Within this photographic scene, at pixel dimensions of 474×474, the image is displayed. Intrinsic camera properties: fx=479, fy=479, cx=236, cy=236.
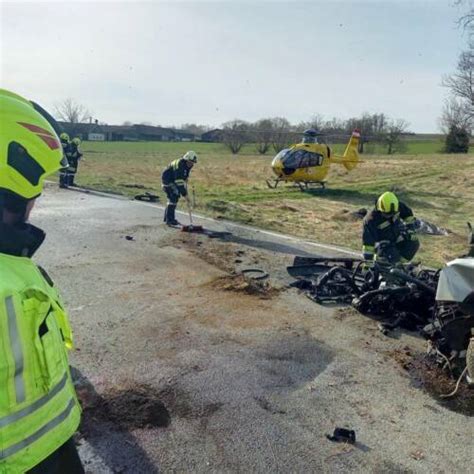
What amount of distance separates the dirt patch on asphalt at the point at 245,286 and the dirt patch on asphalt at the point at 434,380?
7.24 ft

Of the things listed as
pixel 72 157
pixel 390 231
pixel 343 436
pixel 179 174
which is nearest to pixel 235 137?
pixel 72 157

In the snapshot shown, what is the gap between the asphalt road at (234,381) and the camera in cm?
331

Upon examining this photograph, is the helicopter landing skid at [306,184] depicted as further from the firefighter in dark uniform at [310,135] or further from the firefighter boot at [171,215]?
the firefighter boot at [171,215]

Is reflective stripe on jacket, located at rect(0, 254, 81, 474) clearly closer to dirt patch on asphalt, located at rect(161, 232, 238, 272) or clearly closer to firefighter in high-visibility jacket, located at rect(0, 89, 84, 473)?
firefighter in high-visibility jacket, located at rect(0, 89, 84, 473)

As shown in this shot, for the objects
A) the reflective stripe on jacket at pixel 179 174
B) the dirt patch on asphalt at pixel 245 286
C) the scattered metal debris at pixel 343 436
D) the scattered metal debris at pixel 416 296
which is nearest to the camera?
the scattered metal debris at pixel 343 436

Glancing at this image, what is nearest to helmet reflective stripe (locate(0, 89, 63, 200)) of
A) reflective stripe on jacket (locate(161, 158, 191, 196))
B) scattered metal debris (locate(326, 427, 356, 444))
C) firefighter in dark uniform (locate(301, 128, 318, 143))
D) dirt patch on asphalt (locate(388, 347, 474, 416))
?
scattered metal debris (locate(326, 427, 356, 444))

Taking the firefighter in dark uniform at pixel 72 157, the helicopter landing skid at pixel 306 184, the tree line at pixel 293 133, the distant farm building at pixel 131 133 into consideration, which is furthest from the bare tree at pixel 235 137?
the firefighter in dark uniform at pixel 72 157

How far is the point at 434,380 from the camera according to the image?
442 cm

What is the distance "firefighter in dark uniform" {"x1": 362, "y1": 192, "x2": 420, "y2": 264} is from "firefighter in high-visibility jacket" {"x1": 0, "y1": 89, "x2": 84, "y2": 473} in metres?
6.37

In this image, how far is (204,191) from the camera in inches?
821

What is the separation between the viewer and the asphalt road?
10.9 feet

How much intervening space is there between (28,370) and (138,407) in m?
2.39

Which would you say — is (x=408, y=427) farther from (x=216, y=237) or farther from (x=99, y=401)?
(x=216, y=237)

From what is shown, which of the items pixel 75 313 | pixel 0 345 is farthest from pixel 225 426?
pixel 75 313
